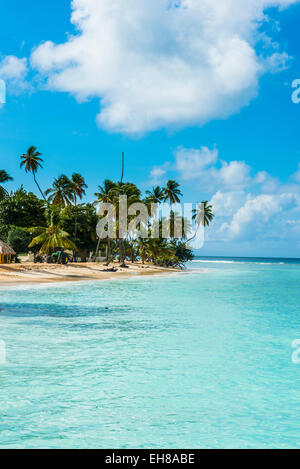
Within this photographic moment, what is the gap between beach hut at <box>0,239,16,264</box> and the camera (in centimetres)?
A: 3591

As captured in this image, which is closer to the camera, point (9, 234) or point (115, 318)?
point (115, 318)

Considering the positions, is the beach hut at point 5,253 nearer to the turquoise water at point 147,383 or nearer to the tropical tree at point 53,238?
the tropical tree at point 53,238

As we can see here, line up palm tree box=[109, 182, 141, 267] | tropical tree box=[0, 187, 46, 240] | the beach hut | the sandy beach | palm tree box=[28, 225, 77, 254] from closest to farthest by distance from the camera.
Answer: the sandy beach, the beach hut, palm tree box=[28, 225, 77, 254], palm tree box=[109, 182, 141, 267], tropical tree box=[0, 187, 46, 240]

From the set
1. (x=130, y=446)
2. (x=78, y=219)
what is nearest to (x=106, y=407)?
(x=130, y=446)

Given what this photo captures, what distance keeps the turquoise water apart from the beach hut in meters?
24.6

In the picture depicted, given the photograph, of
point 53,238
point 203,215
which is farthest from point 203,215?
point 53,238

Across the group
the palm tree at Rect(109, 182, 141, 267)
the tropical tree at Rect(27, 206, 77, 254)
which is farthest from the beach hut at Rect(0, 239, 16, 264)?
the palm tree at Rect(109, 182, 141, 267)

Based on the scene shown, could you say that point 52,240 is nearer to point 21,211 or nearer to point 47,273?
point 47,273

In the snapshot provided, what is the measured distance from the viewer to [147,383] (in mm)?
6438

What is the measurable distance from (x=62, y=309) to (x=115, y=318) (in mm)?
2743

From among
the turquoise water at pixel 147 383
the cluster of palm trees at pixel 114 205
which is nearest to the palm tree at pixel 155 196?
the cluster of palm trees at pixel 114 205

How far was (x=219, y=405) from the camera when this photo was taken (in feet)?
18.3

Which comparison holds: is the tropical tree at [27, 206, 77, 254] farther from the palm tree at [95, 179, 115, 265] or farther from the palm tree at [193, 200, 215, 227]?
the palm tree at [193, 200, 215, 227]
